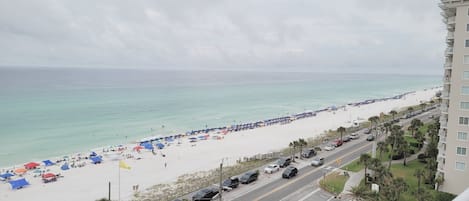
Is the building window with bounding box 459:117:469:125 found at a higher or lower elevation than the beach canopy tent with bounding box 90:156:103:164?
higher

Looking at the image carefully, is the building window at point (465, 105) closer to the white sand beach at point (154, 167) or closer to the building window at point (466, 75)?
the building window at point (466, 75)

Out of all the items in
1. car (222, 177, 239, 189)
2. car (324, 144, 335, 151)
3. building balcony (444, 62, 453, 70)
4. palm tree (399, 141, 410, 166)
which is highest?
building balcony (444, 62, 453, 70)

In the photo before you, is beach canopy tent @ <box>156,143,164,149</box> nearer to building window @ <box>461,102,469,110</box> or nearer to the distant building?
the distant building

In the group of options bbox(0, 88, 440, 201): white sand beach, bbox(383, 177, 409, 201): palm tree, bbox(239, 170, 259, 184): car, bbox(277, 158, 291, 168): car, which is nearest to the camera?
bbox(383, 177, 409, 201): palm tree

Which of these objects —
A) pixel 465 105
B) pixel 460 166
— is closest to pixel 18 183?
pixel 460 166

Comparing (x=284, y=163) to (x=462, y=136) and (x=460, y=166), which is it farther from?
(x=462, y=136)

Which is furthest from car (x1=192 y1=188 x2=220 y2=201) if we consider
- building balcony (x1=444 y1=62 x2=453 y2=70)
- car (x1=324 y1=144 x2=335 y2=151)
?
building balcony (x1=444 y1=62 x2=453 y2=70)

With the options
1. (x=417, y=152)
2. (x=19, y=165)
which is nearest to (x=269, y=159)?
(x=417, y=152)
